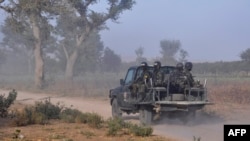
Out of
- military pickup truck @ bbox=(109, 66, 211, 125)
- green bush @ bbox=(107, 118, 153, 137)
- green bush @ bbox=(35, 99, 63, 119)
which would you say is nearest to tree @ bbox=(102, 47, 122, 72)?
green bush @ bbox=(35, 99, 63, 119)

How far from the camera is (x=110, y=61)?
319 ft

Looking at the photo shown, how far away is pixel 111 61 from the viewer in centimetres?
9688

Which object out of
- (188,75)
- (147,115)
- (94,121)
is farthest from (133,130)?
(188,75)

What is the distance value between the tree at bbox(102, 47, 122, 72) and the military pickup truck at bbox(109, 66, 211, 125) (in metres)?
80.1

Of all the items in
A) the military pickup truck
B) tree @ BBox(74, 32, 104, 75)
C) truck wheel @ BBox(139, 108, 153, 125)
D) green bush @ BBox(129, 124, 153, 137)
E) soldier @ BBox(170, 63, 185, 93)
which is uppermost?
tree @ BBox(74, 32, 104, 75)

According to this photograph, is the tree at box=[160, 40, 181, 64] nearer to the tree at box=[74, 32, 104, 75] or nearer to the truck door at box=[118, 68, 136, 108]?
the tree at box=[74, 32, 104, 75]

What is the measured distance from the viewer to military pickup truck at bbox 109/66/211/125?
15.1 meters

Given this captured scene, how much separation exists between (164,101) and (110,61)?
82.3 meters

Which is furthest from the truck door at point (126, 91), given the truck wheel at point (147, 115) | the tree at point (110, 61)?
the tree at point (110, 61)

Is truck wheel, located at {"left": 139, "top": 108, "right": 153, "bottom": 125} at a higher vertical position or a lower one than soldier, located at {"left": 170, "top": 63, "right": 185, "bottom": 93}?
lower

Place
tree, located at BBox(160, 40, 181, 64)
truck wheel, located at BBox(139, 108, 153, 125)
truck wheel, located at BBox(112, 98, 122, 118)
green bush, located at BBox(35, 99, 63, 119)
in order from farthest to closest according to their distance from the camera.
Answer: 1. tree, located at BBox(160, 40, 181, 64)
2. truck wheel, located at BBox(112, 98, 122, 118)
3. green bush, located at BBox(35, 99, 63, 119)
4. truck wheel, located at BBox(139, 108, 153, 125)

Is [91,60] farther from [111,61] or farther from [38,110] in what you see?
[38,110]

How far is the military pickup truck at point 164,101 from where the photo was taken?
49.5 ft

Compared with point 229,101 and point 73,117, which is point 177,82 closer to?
point 73,117
